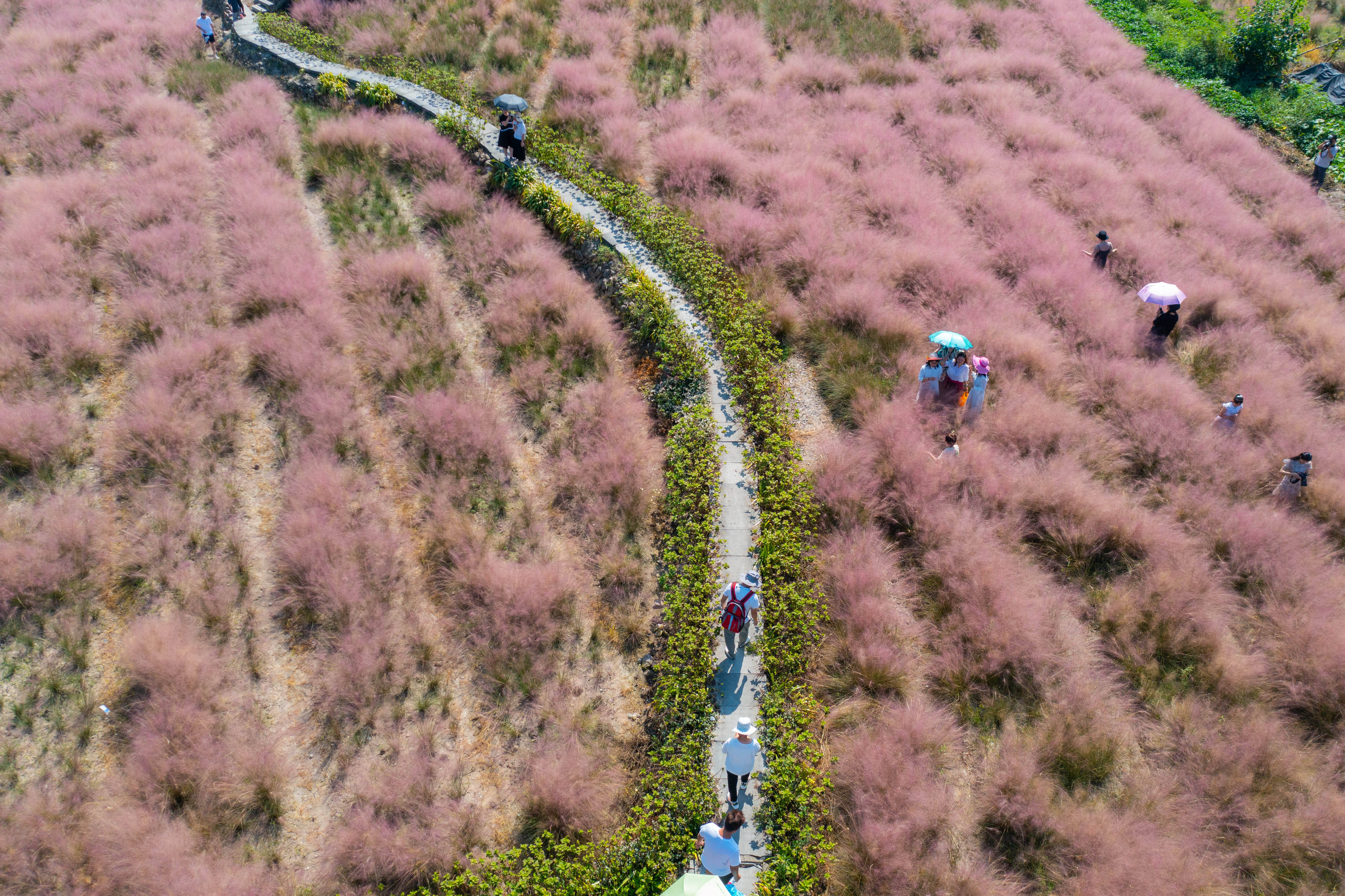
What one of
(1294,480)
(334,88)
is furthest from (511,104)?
(1294,480)

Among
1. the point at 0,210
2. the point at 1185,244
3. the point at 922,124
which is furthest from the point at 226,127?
the point at 1185,244

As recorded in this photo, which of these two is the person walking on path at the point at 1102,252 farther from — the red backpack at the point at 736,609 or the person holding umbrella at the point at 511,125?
the person holding umbrella at the point at 511,125

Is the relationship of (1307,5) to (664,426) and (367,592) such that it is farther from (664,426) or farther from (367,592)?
(367,592)

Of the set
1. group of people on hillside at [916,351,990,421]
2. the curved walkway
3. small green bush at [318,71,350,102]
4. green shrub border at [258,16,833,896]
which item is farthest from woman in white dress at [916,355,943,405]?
small green bush at [318,71,350,102]

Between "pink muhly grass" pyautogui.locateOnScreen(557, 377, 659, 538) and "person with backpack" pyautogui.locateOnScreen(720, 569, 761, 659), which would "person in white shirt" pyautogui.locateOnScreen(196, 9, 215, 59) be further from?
"person with backpack" pyautogui.locateOnScreen(720, 569, 761, 659)

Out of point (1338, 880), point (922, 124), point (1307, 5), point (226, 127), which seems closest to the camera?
point (1338, 880)

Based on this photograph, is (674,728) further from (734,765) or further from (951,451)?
(951,451)
